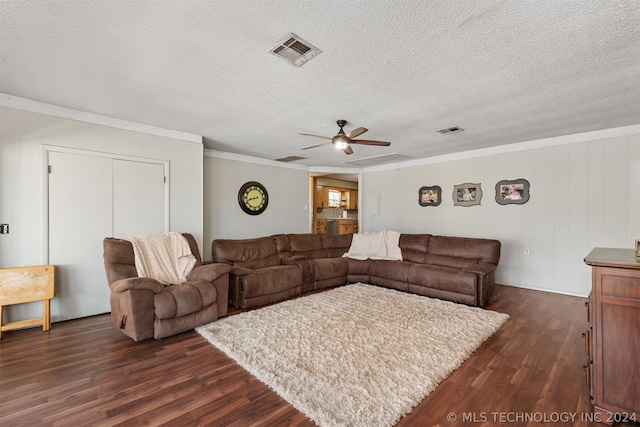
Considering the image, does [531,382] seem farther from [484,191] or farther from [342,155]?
[342,155]

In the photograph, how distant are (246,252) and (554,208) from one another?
502 cm

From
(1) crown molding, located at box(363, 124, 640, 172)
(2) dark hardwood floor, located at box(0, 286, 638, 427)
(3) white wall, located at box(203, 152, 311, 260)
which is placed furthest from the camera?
(3) white wall, located at box(203, 152, 311, 260)

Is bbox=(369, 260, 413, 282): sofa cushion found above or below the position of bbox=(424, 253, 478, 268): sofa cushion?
below

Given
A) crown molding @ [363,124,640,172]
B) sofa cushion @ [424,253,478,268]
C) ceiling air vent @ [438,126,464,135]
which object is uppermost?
ceiling air vent @ [438,126,464,135]

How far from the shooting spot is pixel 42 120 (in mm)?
3189

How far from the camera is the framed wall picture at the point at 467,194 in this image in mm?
5373

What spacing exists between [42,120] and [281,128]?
271 centimetres

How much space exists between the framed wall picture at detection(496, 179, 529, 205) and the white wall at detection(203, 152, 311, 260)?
4.05 metres

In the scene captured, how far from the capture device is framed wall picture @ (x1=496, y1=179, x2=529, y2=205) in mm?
4828

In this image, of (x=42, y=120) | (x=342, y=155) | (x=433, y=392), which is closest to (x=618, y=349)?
(x=433, y=392)

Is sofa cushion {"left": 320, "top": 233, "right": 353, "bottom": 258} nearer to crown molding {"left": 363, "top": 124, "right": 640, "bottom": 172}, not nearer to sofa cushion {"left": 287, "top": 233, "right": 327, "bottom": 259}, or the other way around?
sofa cushion {"left": 287, "top": 233, "right": 327, "bottom": 259}

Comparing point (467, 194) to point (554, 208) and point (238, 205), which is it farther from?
point (238, 205)

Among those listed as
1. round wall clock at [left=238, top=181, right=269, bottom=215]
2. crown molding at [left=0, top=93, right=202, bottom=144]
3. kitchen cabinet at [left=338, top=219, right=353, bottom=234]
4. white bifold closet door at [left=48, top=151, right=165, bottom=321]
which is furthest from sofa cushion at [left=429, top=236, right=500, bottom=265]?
white bifold closet door at [left=48, top=151, right=165, bottom=321]

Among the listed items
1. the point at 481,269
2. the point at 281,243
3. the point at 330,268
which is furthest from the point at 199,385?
the point at 481,269
